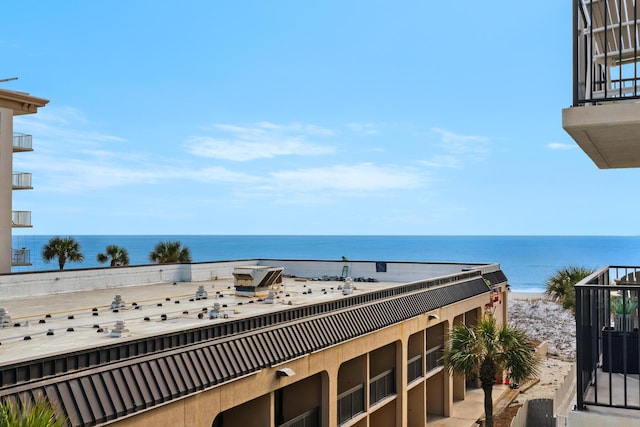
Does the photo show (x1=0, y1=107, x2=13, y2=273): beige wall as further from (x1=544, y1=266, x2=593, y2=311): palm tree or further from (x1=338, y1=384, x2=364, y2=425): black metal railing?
(x1=544, y1=266, x2=593, y2=311): palm tree

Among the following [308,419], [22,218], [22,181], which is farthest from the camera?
[22,181]

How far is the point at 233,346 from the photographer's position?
15.7 metres

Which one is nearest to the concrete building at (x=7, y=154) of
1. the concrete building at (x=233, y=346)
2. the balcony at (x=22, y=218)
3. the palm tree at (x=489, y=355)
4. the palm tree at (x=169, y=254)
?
the balcony at (x=22, y=218)

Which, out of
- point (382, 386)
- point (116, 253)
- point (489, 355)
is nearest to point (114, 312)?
point (382, 386)

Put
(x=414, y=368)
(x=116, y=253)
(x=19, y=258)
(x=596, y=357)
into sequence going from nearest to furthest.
→ (x=596, y=357)
(x=414, y=368)
(x=19, y=258)
(x=116, y=253)

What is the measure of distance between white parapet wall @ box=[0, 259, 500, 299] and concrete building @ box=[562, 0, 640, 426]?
24437mm

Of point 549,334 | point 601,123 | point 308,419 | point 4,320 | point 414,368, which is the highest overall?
point 601,123

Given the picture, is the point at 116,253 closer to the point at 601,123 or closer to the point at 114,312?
the point at 114,312

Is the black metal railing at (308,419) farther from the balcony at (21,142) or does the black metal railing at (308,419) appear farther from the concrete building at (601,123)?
the balcony at (21,142)

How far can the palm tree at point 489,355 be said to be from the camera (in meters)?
25.1

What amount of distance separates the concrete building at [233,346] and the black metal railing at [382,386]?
3.1 inches

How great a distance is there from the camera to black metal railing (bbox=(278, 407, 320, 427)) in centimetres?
1884

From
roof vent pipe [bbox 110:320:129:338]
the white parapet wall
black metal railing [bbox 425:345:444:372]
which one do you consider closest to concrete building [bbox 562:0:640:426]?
roof vent pipe [bbox 110:320:129:338]

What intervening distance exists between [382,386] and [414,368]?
155 inches
